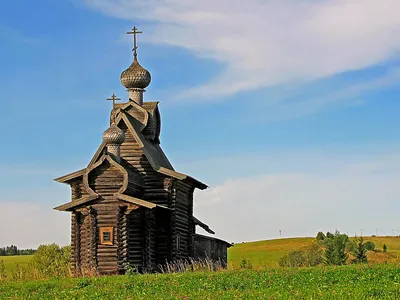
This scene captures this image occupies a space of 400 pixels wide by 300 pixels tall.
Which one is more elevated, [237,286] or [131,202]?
[131,202]

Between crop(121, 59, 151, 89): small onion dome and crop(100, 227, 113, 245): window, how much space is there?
29.1 ft

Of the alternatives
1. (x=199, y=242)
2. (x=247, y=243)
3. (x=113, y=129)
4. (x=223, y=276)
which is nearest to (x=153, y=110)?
(x=113, y=129)

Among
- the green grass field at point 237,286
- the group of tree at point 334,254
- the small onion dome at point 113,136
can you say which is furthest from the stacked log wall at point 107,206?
the group of tree at point 334,254

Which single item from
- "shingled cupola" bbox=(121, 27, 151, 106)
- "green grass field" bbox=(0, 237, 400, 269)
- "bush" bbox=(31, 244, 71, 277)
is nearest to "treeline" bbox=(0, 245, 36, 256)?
"green grass field" bbox=(0, 237, 400, 269)

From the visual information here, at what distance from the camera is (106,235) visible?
3142cm

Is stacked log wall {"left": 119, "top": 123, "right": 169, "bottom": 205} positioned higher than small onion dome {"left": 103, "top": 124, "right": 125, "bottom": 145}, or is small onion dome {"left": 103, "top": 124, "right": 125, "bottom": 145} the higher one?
small onion dome {"left": 103, "top": 124, "right": 125, "bottom": 145}

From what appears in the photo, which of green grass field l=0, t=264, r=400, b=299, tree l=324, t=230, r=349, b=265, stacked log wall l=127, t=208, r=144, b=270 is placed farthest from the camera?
tree l=324, t=230, r=349, b=265

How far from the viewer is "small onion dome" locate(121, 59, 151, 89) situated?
122 feet

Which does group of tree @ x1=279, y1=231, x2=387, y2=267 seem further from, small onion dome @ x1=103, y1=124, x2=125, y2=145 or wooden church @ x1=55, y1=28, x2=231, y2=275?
small onion dome @ x1=103, y1=124, x2=125, y2=145

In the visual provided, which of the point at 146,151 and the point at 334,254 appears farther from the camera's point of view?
the point at 334,254

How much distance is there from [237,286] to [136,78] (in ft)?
59.2

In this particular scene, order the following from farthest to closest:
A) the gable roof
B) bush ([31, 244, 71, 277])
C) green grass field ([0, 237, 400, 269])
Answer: green grass field ([0, 237, 400, 269])
bush ([31, 244, 71, 277])
the gable roof

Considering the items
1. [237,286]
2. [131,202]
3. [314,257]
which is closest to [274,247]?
[314,257]

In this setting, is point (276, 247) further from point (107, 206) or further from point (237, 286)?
point (237, 286)
